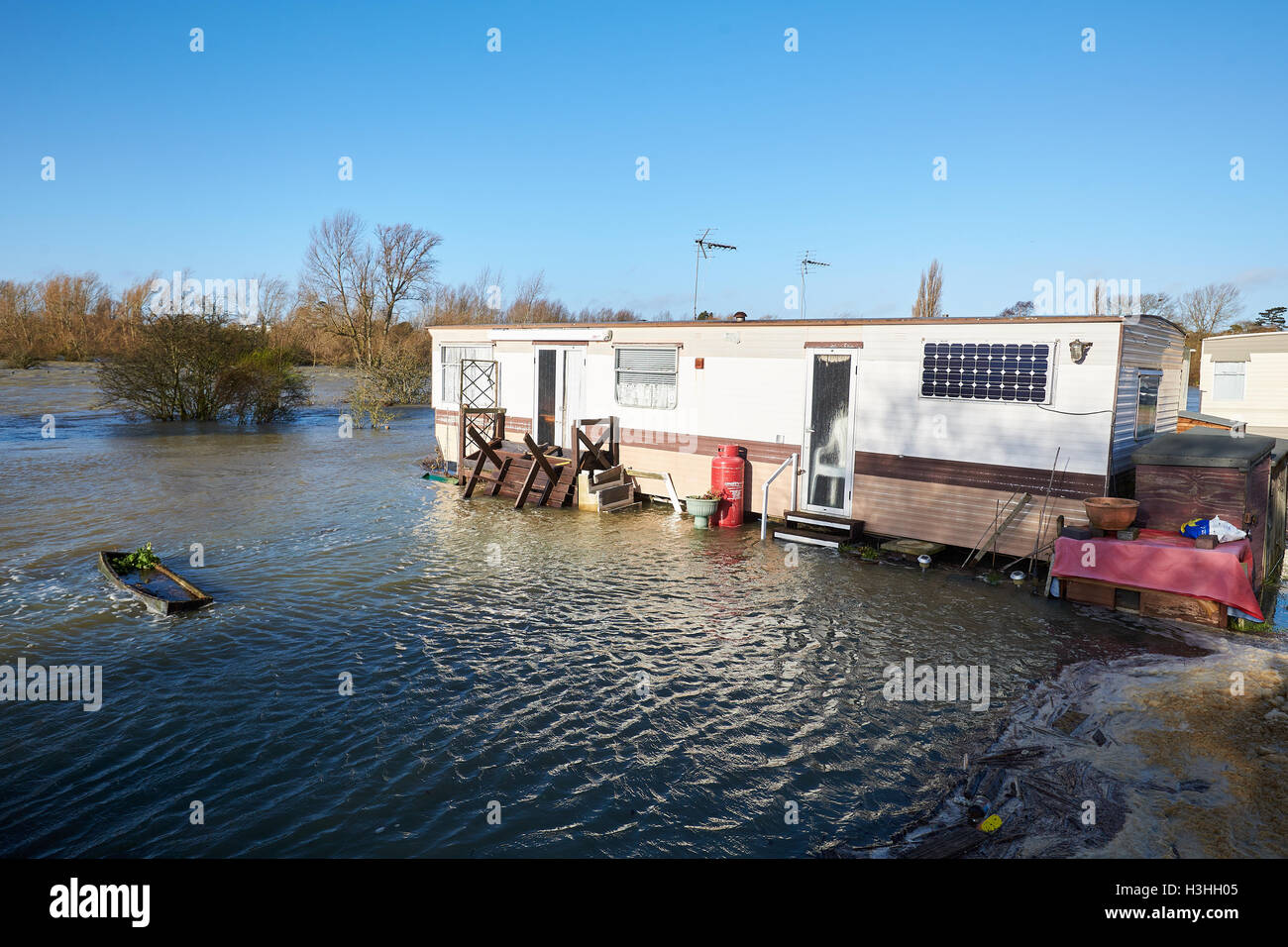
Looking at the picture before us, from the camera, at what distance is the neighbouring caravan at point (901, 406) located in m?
9.71

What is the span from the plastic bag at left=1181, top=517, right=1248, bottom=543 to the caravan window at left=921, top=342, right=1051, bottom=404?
6.84 feet

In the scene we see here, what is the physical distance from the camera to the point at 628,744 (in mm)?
5473

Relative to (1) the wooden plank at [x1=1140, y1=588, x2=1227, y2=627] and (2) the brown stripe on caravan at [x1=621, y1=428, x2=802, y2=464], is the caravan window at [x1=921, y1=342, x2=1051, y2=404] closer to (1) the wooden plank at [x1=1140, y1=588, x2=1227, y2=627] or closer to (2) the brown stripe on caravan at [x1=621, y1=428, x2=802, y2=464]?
(2) the brown stripe on caravan at [x1=621, y1=428, x2=802, y2=464]

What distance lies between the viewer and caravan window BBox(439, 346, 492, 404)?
1755 cm

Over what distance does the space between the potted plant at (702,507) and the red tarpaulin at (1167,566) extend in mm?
5066

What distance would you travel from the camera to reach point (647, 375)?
1431cm

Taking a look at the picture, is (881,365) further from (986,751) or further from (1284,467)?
(986,751)

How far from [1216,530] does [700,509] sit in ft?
21.5

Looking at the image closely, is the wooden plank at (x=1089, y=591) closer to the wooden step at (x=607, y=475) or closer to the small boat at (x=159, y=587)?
the wooden step at (x=607, y=475)

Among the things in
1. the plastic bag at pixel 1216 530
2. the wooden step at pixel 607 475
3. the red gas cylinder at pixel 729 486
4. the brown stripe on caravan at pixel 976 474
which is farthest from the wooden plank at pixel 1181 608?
the wooden step at pixel 607 475

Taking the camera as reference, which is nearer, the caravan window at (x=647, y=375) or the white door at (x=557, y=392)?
the caravan window at (x=647, y=375)
